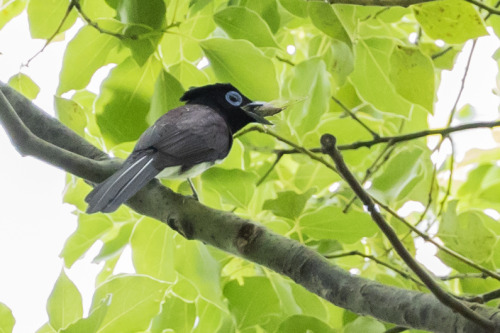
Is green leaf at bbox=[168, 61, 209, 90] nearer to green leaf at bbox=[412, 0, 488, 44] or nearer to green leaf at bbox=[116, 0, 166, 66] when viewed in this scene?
green leaf at bbox=[116, 0, 166, 66]

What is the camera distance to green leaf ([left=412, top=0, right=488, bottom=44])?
3.28ft

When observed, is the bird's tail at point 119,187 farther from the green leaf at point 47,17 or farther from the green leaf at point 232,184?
the green leaf at point 47,17

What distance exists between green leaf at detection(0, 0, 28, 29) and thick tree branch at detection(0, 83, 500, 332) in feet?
0.86

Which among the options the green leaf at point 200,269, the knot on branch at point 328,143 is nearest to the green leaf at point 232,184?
the green leaf at point 200,269

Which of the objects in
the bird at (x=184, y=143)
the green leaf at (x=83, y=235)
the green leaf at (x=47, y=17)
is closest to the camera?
the bird at (x=184, y=143)

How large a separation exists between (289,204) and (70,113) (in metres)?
0.47

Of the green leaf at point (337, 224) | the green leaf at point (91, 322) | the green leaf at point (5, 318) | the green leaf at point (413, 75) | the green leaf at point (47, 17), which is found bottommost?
the green leaf at point (5, 318)

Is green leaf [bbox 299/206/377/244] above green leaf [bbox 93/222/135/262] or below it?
above

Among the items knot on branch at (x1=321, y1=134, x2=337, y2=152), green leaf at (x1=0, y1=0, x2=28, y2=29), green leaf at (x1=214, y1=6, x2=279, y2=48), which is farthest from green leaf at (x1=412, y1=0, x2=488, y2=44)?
green leaf at (x1=0, y1=0, x2=28, y2=29)

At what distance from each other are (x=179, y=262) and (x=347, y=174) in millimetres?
593

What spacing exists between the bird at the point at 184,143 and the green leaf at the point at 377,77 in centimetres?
18

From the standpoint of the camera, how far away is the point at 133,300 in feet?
3.44

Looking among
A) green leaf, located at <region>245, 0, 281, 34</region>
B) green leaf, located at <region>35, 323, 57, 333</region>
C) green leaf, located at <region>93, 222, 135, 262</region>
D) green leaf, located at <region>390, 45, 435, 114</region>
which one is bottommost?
green leaf, located at <region>35, 323, 57, 333</region>

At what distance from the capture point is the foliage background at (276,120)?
3.57 feet
